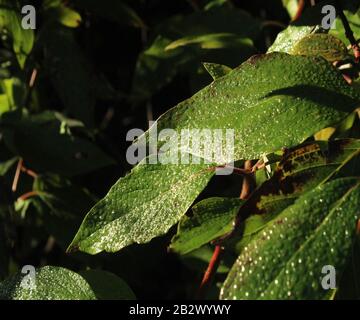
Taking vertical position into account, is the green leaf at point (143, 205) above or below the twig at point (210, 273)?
above

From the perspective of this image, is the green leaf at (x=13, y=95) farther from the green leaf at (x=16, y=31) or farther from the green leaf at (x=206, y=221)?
the green leaf at (x=206, y=221)

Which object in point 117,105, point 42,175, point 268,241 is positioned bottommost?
point 268,241

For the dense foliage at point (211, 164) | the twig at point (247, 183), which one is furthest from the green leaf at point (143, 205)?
the twig at point (247, 183)

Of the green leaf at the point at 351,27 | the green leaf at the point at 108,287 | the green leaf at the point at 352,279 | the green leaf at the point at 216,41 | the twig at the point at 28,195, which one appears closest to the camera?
the green leaf at the point at 352,279

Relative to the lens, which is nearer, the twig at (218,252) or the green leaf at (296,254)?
the green leaf at (296,254)

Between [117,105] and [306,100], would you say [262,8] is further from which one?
[306,100]

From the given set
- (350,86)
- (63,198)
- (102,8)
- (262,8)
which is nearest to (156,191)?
(350,86)

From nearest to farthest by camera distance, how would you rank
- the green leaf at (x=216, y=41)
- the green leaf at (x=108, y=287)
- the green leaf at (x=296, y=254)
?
1. the green leaf at (x=296, y=254)
2. the green leaf at (x=108, y=287)
3. the green leaf at (x=216, y=41)
